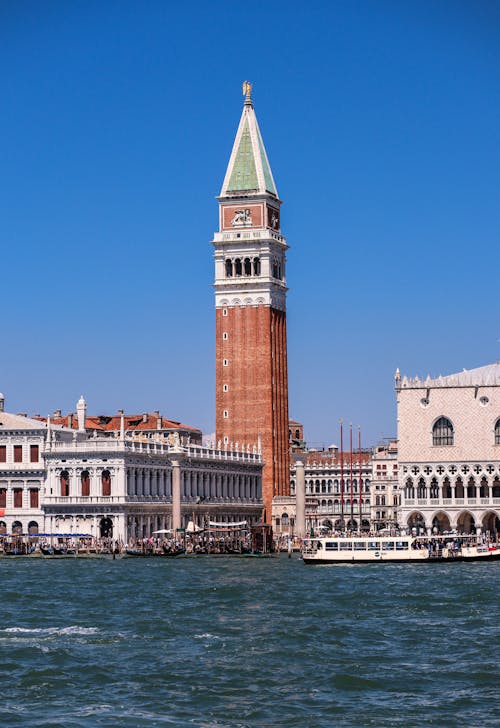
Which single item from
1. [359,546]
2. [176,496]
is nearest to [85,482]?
[176,496]

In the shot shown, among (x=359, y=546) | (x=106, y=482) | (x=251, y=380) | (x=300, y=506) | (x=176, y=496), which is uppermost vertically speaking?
(x=251, y=380)

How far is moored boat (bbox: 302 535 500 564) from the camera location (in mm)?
87500

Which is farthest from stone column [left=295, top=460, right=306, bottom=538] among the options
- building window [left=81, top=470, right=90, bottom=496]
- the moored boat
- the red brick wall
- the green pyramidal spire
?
the moored boat

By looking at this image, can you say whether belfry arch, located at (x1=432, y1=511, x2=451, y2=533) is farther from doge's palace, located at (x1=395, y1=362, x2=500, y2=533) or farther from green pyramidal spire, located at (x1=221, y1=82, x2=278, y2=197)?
green pyramidal spire, located at (x1=221, y1=82, x2=278, y2=197)

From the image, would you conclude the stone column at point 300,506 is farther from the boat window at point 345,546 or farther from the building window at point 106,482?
the boat window at point 345,546

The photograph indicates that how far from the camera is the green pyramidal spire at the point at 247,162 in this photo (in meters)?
131

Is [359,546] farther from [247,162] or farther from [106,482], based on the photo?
[247,162]

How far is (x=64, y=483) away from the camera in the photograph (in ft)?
352

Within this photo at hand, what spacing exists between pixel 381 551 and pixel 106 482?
79.5 feet

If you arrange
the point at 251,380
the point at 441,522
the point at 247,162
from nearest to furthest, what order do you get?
the point at 441,522 → the point at 251,380 → the point at 247,162

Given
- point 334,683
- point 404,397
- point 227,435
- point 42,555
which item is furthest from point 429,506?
point 334,683

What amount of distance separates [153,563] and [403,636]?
46798mm

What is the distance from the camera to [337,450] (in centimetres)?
19638

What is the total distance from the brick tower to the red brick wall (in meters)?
0.08
